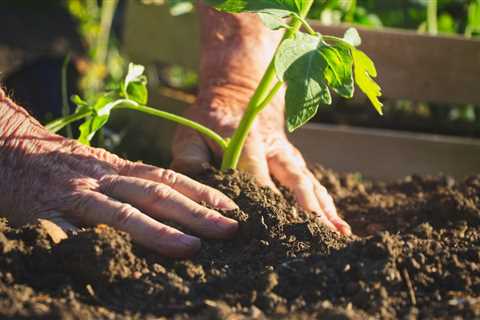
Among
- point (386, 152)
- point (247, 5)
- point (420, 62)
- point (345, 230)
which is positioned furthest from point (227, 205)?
point (420, 62)

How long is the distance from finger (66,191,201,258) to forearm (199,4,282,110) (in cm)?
93

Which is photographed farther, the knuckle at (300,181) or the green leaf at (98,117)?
the knuckle at (300,181)

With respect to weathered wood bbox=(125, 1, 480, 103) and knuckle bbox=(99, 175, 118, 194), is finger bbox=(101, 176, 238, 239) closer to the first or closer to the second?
knuckle bbox=(99, 175, 118, 194)

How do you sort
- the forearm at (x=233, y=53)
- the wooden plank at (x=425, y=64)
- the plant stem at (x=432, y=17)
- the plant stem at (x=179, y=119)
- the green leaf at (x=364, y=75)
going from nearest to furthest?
1. the green leaf at (x=364, y=75)
2. the plant stem at (x=179, y=119)
3. the forearm at (x=233, y=53)
4. the wooden plank at (x=425, y=64)
5. the plant stem at (x=432, y=17)

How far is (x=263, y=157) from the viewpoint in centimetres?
247

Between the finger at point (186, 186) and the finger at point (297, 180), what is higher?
the finger at point (186, 186)

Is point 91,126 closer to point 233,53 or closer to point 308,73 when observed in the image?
point 308,73

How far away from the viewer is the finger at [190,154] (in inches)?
95.9

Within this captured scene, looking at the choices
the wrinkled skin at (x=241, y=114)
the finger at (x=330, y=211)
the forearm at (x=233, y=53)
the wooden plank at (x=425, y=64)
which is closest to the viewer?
the finger at (x=330, y=211)

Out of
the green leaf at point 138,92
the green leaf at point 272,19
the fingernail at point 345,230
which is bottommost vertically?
the fingernail at point 345,230

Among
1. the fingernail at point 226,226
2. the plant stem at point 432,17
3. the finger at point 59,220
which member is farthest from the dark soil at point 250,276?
the plant stem at point 432,17

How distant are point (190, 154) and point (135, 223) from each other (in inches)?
24.7

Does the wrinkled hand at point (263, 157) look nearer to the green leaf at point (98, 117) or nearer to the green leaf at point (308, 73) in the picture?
the green leaf at point (98, 117)

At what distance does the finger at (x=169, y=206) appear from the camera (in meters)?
1.95
